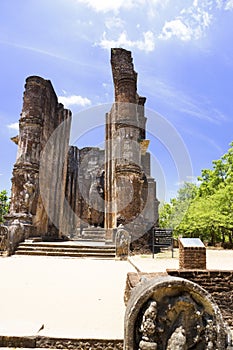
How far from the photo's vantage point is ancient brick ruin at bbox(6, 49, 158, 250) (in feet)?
43.0

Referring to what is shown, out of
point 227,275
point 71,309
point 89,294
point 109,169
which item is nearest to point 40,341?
point 71,309

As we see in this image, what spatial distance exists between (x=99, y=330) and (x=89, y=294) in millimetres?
1604

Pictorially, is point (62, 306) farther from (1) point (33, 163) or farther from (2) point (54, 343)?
(1) point (33, 163)

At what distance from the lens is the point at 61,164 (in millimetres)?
18562

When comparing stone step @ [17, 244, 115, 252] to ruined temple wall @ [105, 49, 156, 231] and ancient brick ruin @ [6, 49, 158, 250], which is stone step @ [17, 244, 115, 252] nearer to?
ancient brick ruin @ [6, 49, 158, 250]

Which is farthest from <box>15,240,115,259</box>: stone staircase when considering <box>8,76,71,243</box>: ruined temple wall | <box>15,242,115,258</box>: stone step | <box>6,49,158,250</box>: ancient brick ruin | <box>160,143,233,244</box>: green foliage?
<box>160,143,233,244</box>: green foliage

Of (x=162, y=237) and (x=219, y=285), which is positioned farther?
(x=162, y=237)

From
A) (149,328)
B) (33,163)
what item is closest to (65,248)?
(33,163)

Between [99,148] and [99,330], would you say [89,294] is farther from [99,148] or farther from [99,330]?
[99,148]

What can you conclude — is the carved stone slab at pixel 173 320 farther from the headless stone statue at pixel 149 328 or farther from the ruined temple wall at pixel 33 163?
the ruined temple wall at pixel 33 163

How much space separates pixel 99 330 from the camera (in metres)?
2.76

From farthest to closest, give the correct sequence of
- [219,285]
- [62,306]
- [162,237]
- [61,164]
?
[61,164]
[162,237]
[219,285]
[62,306]

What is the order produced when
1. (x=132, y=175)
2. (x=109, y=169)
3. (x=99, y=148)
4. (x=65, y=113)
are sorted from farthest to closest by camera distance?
(x=99, y=148), (x=65, y=113), (x=109, y=169), (x=132, y=175)

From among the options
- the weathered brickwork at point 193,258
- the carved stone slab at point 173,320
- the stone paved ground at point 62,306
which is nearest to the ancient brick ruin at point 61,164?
the stone paved ground at point 62,306
